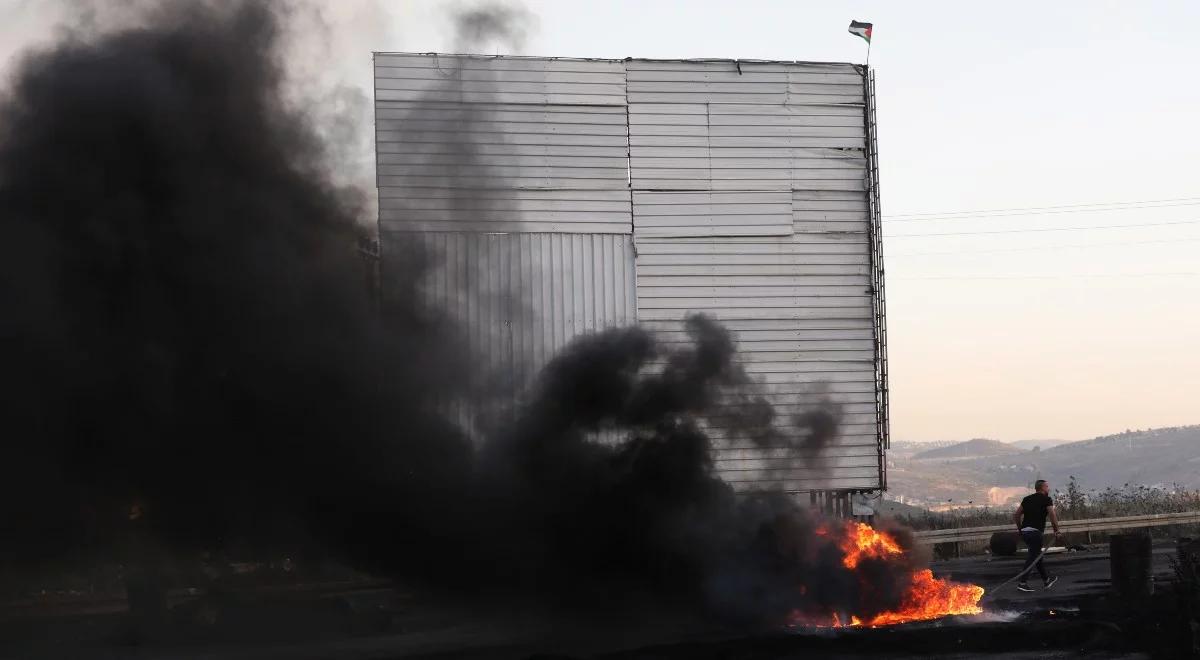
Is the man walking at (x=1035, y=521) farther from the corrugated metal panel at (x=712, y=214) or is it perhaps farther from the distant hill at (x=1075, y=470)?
the distant hill at (x=1075, y=470)

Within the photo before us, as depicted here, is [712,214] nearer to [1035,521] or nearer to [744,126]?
[744,126]

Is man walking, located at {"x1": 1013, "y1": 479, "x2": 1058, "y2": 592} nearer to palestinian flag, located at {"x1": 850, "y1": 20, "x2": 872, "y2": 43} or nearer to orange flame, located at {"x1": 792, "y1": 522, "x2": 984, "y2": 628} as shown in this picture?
orange flame, located at {"x1": 792, "y1": 522, "x2": 984, "y2": 628}

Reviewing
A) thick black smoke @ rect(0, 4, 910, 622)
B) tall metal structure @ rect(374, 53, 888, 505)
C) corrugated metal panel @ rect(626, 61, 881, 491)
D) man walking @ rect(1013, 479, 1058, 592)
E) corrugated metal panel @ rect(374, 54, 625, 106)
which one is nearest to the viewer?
thick black smoke @ rect(0, 4, 910, 622)

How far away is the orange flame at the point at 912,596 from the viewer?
50.4ft

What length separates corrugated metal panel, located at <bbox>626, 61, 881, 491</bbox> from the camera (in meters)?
24.5

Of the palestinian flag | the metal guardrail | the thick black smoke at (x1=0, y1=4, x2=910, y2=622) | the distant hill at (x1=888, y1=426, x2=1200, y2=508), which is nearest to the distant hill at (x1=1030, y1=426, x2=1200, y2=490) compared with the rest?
the distant hill at (x1=888, y1=426, x2=1200, y2=508)

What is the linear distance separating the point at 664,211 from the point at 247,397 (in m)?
9.42

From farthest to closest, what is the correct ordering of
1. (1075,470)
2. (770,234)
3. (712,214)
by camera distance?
1. (1075,470)
2. (770,234)
3. (712,214)

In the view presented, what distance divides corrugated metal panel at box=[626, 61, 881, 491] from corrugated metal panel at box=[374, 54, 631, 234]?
0.69 meters

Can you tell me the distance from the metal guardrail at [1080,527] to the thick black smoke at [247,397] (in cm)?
959

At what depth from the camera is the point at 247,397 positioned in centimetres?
1806

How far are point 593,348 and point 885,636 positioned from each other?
8215 millimetres

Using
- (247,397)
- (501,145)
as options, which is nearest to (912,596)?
(247,397)

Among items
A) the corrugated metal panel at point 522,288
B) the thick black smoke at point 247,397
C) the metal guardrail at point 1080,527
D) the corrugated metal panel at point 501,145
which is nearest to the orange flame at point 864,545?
the thick black smoke at point 247,397
